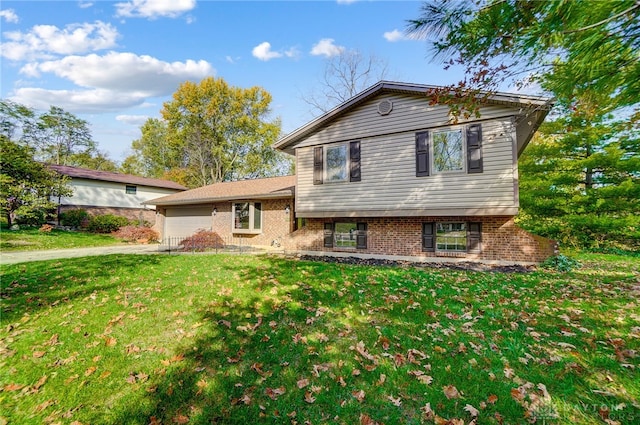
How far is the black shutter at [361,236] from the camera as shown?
11344 millimetres

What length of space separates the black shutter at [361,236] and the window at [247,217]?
5.66m

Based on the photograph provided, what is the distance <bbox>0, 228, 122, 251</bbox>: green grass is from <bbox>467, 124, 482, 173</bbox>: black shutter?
18.6m

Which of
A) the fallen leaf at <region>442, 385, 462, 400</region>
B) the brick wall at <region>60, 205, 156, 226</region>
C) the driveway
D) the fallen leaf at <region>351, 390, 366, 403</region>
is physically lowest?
the fallen leaf at <region>351, 390, 366, 403</region>

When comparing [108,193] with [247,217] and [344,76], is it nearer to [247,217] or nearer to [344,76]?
[247,217]

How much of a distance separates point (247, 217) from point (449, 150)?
1023 centimetres

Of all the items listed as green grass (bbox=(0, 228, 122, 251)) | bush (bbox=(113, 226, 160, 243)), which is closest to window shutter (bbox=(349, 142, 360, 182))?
bush (bbox=(113, 226, 160, 243))

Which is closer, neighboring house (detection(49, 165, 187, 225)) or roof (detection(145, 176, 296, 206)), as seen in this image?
roof (detection(145, 176, 296, 206))

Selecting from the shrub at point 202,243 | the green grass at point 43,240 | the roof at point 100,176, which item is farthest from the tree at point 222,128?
the shrub at point 202,243

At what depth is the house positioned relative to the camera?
345 inches

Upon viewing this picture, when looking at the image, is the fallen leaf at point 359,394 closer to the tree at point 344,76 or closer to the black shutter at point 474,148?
the black shutter at point 474,148

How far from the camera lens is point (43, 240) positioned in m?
15.3

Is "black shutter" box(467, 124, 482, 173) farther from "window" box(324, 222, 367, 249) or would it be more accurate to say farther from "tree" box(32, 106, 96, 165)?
"tree" box(32, 106, 96, 165)

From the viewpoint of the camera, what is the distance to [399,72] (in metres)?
21.3

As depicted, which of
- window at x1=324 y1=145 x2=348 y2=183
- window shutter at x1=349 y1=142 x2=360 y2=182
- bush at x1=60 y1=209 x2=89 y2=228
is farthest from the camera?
bush at x1=60 y1=209 x2=89 y2=228
